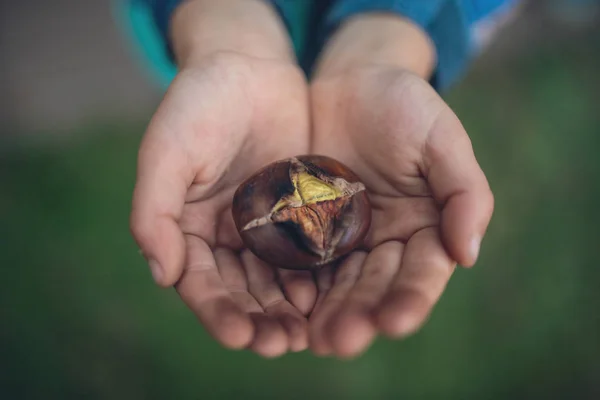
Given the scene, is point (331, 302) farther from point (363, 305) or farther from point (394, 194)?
point (394, 194)

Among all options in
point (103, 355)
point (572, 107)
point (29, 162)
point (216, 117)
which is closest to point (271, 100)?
point (216, 117)

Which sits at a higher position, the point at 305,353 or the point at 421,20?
the point at 421,20

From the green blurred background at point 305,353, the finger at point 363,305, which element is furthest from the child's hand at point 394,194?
the green blurred background at point 305,353

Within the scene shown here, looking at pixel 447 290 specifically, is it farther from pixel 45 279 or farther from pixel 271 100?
pixel 45 279

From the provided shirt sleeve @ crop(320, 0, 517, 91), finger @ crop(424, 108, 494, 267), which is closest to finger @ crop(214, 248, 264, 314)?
finger @ crop(424, 108, 494, 267)

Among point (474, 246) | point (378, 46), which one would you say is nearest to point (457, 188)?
point (474, 246)

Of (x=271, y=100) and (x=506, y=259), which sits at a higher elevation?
(x=271, y=100)
